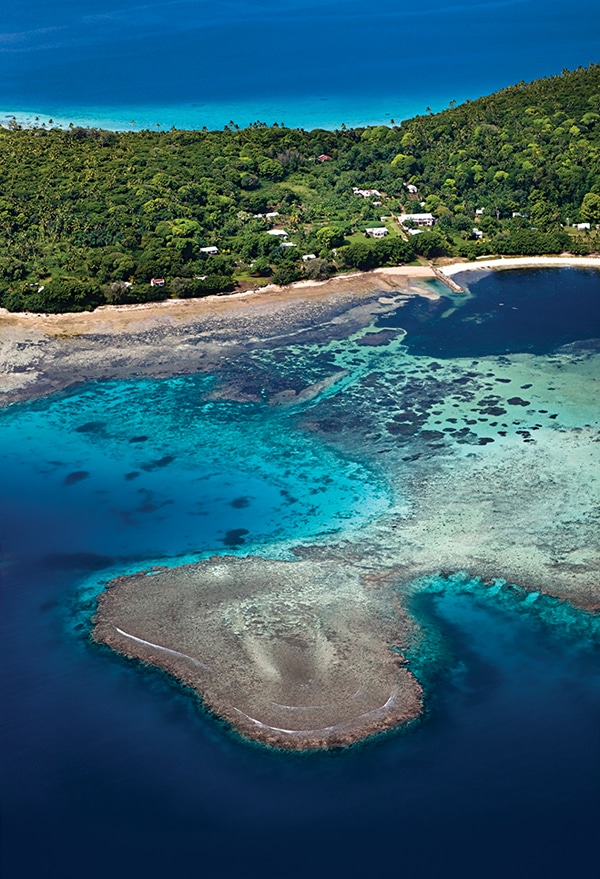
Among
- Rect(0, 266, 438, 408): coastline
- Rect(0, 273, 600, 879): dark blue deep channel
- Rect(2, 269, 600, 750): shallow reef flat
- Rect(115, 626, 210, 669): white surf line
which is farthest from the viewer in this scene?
Rect(0, 266, 438, 408): coastline

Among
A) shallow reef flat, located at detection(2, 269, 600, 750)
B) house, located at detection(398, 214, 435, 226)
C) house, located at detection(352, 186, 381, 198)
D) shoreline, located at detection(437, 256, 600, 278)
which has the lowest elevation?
shallow reef flat, located at detection(2, 269, 600, 750)

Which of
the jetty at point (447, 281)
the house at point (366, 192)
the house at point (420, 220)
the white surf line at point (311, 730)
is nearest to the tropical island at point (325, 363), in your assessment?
the white surf line at point (311, 730)

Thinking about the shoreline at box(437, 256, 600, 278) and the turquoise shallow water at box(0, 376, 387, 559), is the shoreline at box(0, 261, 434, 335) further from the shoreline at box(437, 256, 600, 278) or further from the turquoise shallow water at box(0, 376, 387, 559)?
the turquoise shallow water at box(0, 376, 387, 559)

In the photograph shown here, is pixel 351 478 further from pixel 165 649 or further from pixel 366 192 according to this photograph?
pixel 366 192

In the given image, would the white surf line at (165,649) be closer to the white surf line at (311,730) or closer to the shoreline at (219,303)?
the white surf line at (311,730)

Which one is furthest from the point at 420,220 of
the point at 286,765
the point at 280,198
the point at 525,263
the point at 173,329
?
the point at 286,765

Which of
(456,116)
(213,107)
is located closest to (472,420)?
(456,116)

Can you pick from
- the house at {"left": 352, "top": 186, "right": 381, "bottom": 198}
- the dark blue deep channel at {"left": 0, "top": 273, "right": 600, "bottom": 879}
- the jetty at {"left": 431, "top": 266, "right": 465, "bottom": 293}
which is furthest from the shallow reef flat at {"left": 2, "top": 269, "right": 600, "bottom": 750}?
the house at {"left": 352, "top": 186, "right": 381, "bottom": 198}
